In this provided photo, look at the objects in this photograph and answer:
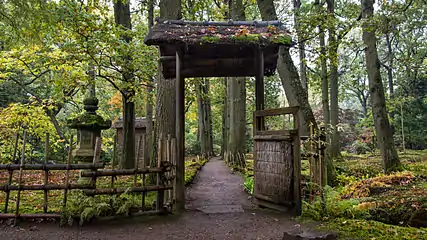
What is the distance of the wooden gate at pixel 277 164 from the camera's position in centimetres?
556

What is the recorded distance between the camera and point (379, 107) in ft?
31.3

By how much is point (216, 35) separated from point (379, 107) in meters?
6.57

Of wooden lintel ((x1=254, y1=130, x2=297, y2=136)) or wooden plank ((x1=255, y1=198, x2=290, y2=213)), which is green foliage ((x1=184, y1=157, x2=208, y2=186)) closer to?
wooden plank ((x1=255, y1=198, x2=290, y2=213))

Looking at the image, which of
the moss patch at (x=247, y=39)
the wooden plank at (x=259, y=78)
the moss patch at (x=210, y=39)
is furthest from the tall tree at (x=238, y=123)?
the moss patch at (x=210, y=39)

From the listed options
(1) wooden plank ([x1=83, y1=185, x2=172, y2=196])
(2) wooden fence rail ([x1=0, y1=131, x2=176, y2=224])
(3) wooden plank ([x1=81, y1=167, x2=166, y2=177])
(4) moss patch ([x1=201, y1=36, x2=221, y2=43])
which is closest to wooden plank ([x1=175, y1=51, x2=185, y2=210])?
(2) wooden fence rail ([x1=0, y1=131, x2=176, y2=224])

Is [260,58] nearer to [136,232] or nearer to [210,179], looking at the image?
[136,232]

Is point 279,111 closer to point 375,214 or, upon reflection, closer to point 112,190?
point 375,214

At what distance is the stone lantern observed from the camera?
7.10m

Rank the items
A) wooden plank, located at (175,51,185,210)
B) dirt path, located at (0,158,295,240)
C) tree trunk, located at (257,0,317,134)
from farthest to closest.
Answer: tree trunk, located at (257,0,317,134), wooden plank, located at (175,51,185,210), dirt path, located at (0,158,295,240)

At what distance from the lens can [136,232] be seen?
15.9ft

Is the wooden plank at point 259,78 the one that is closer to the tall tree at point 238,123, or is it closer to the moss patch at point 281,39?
→ the moss patch at point 281,39

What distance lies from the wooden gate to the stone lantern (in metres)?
3.91

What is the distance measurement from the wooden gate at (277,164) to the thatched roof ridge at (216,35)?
1414 millimetres

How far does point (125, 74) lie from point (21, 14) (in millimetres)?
5224
